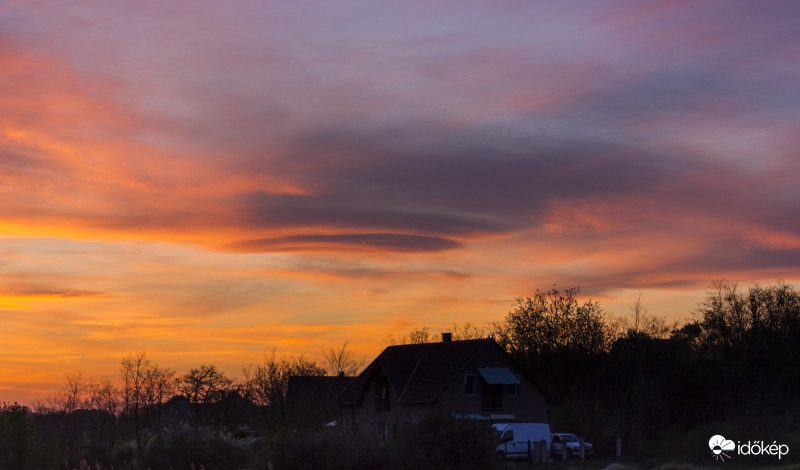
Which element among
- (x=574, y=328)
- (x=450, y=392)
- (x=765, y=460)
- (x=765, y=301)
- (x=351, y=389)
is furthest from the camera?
(x=765, y=301)

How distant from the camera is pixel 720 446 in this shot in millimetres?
46156

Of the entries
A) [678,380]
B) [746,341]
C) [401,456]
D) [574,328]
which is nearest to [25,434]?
[401,456]

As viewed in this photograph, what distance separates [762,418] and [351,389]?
30.7 meters

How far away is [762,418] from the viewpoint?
51.0 metres

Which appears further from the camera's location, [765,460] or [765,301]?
[765,301]

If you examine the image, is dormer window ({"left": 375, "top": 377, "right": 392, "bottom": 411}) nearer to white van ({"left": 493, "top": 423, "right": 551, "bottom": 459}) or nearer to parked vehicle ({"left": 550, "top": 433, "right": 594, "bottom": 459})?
parked vehicle ({"left": 550, "top": 433, "right": 594, "bottom": 459})

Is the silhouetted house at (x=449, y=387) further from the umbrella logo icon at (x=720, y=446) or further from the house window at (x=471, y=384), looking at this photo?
the umbrella logo icon at (x=720, y=446)

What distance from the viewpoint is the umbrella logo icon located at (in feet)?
150

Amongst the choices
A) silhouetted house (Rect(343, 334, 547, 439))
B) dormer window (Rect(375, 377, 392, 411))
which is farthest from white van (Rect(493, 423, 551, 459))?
dormer window (Rect(375, 377, 392, 411))

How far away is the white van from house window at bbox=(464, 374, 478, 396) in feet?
46.3

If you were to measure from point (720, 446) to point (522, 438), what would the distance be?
34.1 ft

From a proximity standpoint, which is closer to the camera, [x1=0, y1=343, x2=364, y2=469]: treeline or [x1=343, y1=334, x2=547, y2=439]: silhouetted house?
[x1=0, y1=343, x2=364, y2=469]: treeline

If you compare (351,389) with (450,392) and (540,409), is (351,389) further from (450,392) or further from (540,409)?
(540,409)

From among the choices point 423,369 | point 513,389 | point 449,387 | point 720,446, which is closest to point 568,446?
point 720,446
